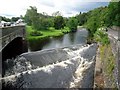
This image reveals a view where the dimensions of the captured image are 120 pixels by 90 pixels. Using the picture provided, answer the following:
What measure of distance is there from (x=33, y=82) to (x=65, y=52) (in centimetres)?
1325

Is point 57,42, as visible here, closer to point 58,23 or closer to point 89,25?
point 89,25

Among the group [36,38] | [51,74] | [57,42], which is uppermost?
[51,74]

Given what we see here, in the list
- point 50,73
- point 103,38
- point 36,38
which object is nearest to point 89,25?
point 36,38

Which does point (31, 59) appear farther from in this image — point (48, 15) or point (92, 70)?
point (48, 15)

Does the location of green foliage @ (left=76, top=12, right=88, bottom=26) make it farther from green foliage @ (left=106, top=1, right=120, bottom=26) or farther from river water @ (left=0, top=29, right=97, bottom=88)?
river water @ (left=0, top=29, right=97, bottom=88)

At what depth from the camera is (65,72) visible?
23.3 m

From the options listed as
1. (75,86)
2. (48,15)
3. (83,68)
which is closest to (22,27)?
Result: (83,68)

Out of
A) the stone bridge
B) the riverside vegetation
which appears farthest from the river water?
the stone bridge

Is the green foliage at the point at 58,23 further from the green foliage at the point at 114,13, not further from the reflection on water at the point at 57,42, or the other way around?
the green foliage at the point at 114,13

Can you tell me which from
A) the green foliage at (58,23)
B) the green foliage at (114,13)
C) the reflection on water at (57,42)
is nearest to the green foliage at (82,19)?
the green foliage at (58,23)

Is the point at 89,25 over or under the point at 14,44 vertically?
over

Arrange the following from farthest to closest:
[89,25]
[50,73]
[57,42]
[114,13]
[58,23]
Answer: [58,23]
[89,25]
[57,42]
[114,13]
[50,73]

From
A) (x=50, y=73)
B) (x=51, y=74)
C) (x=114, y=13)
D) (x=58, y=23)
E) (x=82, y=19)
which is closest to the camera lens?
(x=51, y=74)

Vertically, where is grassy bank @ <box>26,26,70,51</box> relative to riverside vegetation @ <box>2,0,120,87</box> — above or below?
below
